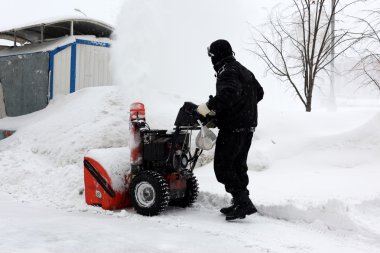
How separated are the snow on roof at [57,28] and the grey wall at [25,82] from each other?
1.43 metres

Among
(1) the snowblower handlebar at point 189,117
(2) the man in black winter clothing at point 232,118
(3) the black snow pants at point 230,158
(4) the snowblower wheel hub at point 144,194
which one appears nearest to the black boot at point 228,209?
(2) the man in black winter clothing at point 232,118

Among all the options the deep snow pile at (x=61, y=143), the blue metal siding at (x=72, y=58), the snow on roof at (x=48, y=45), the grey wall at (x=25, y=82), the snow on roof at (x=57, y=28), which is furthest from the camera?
the snow on roof at (x=57, y=28)

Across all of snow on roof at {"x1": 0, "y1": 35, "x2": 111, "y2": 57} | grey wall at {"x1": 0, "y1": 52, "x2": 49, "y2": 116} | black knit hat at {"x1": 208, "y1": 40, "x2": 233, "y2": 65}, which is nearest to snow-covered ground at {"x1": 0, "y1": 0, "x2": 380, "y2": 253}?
grey wall at {"x1": 0, "y1": 52, "x2": 49, "y2": 116}

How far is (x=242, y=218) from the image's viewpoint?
3986mm

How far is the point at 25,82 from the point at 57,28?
272 cm

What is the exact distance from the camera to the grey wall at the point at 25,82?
10.7 meters

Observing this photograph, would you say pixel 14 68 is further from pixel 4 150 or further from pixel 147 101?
pixel 147 101

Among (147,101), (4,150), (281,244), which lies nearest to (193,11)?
(147,101)

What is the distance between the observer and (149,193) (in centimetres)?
418

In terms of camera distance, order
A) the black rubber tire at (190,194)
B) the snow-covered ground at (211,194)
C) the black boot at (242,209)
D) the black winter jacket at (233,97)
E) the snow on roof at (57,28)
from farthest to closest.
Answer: the snow on roof at (57,28)
the black rubber tire at (190,194)
the black boot at (242,209)
the black winter jacket at (233,97)
the snow-covered ground at (211,194)

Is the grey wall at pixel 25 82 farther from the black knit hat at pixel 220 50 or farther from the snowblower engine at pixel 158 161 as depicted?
the black knit hat at pixel 220 50

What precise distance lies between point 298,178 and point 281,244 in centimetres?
226

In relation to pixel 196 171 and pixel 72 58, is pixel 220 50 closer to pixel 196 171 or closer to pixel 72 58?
pixel 196 171

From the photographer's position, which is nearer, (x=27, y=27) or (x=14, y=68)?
(x=14, y=68)
